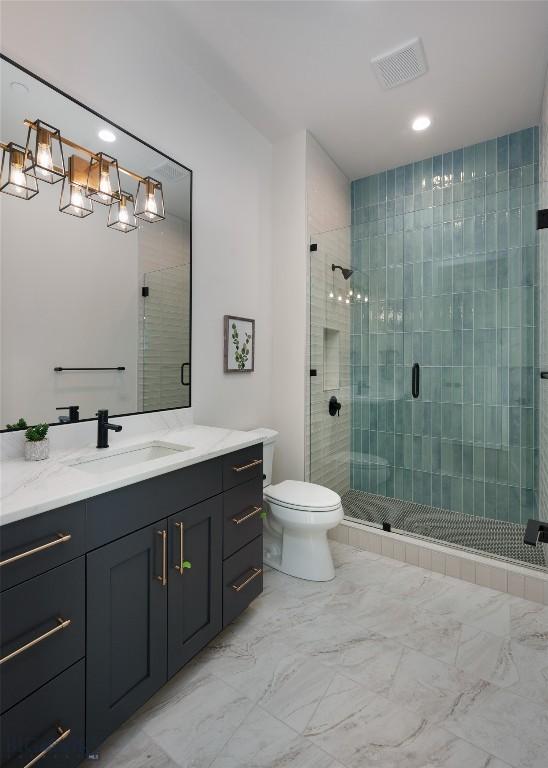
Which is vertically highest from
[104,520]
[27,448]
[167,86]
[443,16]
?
[443,16]

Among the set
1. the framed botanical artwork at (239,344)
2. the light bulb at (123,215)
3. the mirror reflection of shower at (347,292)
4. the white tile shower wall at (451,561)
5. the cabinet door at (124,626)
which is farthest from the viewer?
the mirror reflection of shower at (347,292)

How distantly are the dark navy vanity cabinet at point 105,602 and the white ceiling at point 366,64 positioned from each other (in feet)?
6.88

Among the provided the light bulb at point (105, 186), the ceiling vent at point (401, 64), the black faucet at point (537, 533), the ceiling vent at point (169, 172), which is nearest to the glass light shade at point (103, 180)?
the light bulb at point (105, 186)

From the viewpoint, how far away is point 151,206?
184 cm

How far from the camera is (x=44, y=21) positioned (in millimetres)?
1409

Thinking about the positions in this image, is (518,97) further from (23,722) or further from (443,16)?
(23,722)

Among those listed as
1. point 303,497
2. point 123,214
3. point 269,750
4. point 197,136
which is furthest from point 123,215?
point 269,750

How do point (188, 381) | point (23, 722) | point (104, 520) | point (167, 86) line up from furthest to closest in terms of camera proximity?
1. point (188, 381)
2. point (167, 86)
3. point (104, 520)
4. point (23, 722)

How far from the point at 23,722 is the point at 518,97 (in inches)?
144

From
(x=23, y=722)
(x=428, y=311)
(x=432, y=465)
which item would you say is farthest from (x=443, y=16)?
(x=23, y=722)

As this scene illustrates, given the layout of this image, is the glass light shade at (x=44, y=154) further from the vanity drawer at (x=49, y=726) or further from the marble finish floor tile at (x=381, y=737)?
the marble finish floor tile at (x=381, y=737)

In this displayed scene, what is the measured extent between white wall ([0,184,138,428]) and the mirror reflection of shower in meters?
1.58

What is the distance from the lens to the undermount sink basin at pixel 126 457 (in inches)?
55.2

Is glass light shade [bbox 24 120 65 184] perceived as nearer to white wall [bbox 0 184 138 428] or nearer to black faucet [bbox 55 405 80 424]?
white wall [bbox 0 184 138 428]
